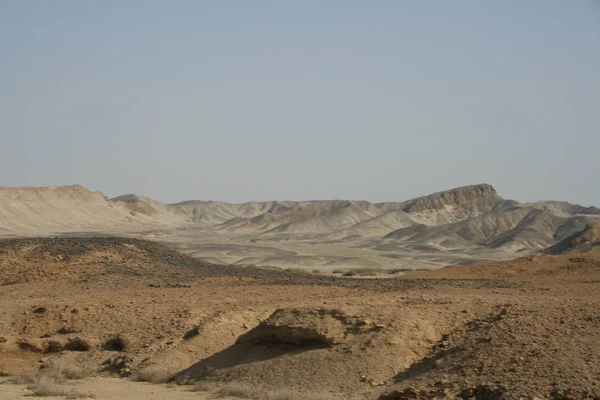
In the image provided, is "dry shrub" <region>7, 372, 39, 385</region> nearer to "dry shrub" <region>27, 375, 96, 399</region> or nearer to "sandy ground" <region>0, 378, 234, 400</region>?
"sandy ground" <region>0, 378, 234, 400</region>

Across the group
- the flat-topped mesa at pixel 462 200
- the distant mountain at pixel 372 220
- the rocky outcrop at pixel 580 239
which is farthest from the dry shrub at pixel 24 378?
the flat-topped mesa at pixel 462 200

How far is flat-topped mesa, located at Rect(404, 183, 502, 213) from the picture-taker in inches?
5851

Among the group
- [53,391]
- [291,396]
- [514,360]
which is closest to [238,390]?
[291,396]

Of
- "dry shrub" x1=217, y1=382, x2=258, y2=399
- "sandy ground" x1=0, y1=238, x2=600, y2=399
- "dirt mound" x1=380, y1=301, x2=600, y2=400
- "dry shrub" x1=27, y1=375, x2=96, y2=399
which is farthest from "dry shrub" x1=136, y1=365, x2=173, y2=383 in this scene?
"dirt mound" x1=380, y1=301, x2=600, y2=400

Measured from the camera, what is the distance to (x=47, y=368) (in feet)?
59.7

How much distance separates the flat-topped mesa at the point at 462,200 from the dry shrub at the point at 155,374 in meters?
134

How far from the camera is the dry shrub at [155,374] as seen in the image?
16984 millimetres

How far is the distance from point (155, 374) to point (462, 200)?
449ft

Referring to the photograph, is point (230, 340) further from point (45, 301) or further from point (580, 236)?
point (580, 236)

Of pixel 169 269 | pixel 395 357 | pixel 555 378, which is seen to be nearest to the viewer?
pixel 555 378

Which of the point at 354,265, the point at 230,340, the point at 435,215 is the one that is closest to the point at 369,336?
the point at 230,340

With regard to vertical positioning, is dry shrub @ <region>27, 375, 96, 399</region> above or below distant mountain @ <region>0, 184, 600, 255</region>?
below

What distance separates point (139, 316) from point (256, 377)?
5.69 metres

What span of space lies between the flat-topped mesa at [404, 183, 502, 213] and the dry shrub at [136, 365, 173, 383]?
440 feet
